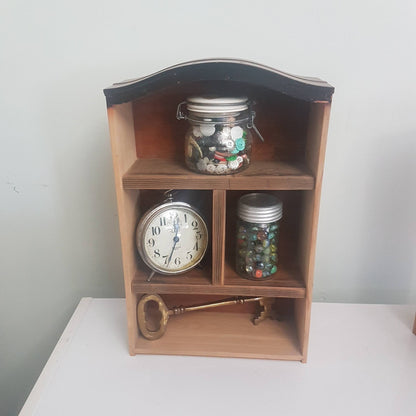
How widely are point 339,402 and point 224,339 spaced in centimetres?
24

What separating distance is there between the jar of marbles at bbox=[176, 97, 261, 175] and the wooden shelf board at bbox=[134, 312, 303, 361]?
349 mm

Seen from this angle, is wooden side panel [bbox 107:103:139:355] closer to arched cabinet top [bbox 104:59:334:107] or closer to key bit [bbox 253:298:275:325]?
arched cabinet top [bbox 104:59:334:107]

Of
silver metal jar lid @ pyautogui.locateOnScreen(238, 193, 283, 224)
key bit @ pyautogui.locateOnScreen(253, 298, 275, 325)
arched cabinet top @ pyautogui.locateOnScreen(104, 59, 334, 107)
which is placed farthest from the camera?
key bit @ pyautogui.locateOnScreen(253, 298, 275, 325)

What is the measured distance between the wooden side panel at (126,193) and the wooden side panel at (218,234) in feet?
0.51

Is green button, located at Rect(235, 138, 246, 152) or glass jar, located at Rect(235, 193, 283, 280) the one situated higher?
green button, located at Rect(235, 138, 246, 152)

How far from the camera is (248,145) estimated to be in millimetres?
650

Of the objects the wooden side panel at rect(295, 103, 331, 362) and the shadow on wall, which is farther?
the shadow on wall

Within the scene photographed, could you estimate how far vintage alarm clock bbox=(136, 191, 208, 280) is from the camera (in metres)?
0.69

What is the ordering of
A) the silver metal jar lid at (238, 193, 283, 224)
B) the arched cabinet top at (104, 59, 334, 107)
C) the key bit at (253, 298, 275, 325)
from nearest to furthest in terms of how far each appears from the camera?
the arched cabinet top at (104, 59, 334, 107)
the silver metal jar lid at (238, 193, 283, 224)
the key bit at (253, 298, 275, 325)

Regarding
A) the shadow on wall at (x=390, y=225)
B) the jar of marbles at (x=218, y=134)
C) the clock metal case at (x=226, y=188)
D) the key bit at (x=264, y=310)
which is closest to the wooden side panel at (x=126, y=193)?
the clock metal case at (x=226, y=188)

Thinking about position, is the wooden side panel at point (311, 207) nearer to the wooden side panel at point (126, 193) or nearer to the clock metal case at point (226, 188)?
the clock metal case at point (226, 188)

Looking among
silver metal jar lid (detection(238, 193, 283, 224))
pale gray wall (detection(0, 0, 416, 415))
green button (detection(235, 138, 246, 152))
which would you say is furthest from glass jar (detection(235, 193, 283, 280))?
pale gray wall (detection(0, 0, 416, 415))

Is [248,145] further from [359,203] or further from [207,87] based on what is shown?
[359,203]

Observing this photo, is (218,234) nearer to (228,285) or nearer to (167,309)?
(228,285)
